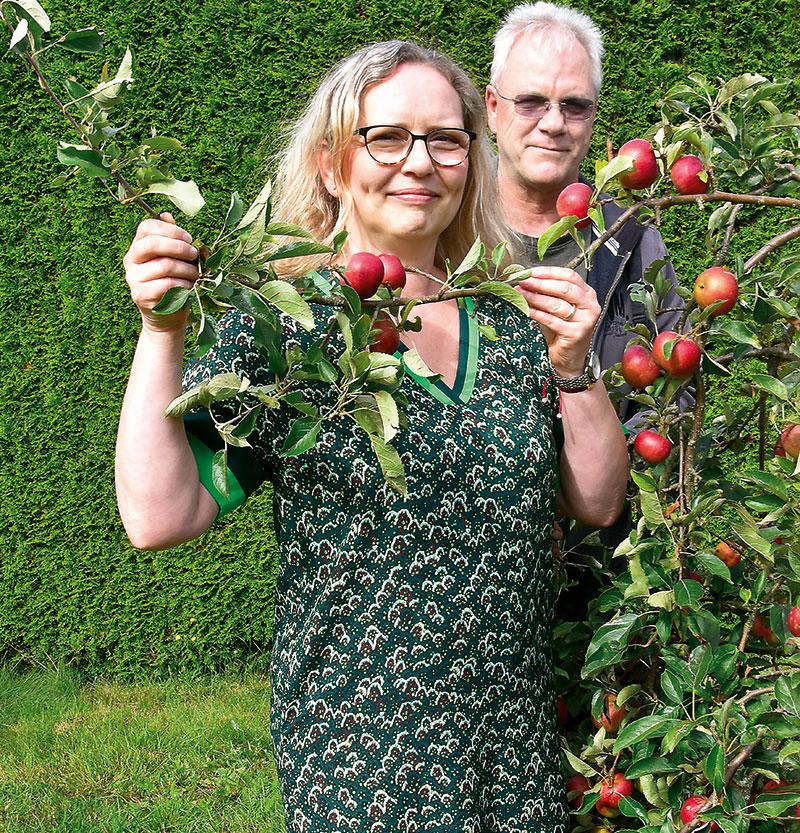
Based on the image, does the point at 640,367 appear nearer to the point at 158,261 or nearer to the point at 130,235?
the point at 158,261

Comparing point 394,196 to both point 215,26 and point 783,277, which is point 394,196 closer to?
point 783,277

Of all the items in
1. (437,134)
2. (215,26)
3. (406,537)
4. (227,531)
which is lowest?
(227,531)

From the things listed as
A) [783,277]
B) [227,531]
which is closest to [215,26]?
[227,531]

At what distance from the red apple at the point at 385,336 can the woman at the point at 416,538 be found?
0.15m

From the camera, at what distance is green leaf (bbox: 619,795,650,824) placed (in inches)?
53.4

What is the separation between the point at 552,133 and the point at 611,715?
1.39m

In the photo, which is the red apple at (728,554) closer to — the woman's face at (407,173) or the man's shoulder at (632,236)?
the woman's face at (407,173)

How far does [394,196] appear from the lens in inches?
56.5

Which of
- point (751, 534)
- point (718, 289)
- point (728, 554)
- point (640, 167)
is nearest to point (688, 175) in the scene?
point (640, 167)

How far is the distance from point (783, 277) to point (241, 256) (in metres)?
0.83

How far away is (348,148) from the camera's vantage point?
147 centimetres

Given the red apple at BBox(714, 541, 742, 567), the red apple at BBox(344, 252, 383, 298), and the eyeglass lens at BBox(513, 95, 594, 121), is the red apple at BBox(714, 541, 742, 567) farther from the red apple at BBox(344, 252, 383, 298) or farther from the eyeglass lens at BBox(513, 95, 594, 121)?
the eyeglass lens at BBox(513, 95, 594, 121)

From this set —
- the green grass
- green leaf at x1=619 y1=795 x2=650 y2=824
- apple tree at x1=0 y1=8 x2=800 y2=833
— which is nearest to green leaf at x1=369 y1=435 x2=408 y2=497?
apple tree at x1=0 y1=8 x2=800 y2=833

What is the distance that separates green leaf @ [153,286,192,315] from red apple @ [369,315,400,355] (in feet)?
0.89
